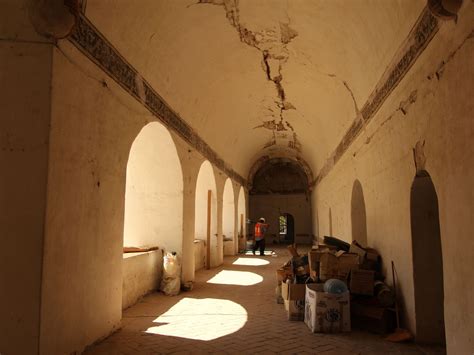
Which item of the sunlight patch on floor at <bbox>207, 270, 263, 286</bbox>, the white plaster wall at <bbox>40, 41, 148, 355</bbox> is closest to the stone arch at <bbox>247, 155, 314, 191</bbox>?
the sunlight patch on floor at <bbox>207, 270, 263, 286</bbox>

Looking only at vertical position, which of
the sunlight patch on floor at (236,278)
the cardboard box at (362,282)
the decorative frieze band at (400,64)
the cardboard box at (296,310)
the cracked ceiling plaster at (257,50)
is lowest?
the sunlight patch on floor at (236,278)

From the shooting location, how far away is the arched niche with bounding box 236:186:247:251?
19402 mm

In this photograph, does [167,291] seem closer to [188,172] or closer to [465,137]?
[188,172]

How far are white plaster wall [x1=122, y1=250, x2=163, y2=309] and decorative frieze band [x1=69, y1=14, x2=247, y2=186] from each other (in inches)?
101

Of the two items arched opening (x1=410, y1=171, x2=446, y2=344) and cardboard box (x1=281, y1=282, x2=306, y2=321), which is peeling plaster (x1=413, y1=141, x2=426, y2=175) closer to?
arched opening (x1=410, y1=171, x2=446, y2=344)

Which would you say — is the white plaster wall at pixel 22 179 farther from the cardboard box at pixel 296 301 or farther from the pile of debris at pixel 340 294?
the cardboard box at pixel 296 301

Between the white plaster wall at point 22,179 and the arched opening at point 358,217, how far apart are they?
7278 millimetres

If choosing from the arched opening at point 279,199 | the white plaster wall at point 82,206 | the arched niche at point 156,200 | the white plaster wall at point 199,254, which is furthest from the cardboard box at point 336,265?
the arched opening at point 279,199

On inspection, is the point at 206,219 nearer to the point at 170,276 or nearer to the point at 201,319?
the point at 170,276

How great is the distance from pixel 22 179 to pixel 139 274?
403 cm

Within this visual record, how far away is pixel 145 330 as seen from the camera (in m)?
5.40

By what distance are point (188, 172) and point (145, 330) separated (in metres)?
4.29

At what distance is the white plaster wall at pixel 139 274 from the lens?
6789 millimetres

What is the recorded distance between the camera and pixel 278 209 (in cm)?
2577
